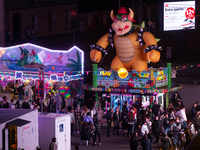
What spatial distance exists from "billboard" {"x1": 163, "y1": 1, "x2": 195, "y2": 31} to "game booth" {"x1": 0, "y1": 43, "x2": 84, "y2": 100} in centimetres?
972

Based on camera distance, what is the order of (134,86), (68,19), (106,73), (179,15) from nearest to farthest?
(134,86) → (106,73) → (179,15) → (68,19)

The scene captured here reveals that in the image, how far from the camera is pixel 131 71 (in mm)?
21828

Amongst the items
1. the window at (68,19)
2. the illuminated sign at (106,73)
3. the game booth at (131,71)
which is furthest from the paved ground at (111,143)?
the window at (68,19)

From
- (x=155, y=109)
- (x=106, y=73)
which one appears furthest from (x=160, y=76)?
(x=106, y=73)

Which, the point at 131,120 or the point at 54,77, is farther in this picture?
the point at 54,77

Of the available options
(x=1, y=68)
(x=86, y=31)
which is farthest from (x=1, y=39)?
(x=86, y=31)

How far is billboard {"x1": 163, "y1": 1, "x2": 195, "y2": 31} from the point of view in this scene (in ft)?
98.7

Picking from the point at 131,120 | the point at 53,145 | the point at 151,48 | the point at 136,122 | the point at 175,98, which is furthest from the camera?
the point at 175,98

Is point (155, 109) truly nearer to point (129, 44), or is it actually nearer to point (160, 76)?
point (160, 76)

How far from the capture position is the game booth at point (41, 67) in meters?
24.5

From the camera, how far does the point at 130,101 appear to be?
22.1 meters

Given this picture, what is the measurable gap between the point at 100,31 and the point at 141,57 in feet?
90.6

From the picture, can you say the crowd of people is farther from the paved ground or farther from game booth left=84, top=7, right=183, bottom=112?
game booth left=84, top=7, right=183, bottom=112

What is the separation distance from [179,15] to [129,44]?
10.7 meters
